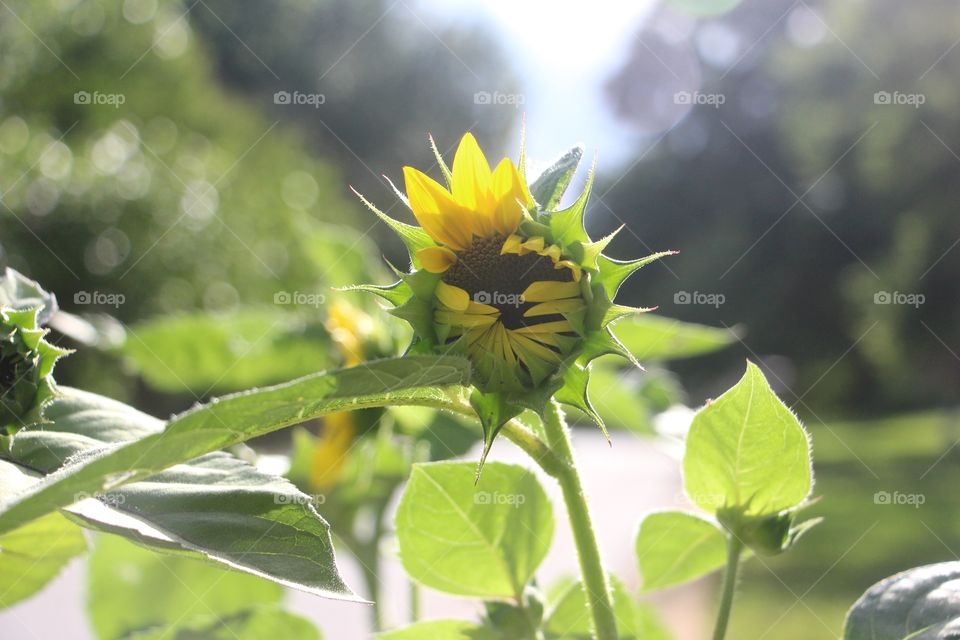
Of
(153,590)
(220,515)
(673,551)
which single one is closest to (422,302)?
(220,515)

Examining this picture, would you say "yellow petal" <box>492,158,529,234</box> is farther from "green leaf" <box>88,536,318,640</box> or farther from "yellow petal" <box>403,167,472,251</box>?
"green leaf" <box>88,536,318,640</box>

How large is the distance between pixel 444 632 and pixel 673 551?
14 centimetres

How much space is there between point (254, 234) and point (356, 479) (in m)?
6.99

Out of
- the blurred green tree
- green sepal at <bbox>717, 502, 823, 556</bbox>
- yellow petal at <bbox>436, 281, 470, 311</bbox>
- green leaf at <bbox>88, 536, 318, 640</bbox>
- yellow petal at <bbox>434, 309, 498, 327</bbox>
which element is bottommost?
green leaf at <bbox>88, 536, 318, 640</bbox>

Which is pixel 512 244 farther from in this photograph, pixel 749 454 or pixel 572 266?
pixel 749 454

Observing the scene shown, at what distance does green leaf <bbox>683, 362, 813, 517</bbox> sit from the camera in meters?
0.40

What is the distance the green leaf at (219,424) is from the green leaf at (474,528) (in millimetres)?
158

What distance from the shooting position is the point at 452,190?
0.42m

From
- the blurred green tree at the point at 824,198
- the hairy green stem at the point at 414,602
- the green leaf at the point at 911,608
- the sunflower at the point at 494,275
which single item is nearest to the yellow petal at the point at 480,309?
the sunflower at the point at 494,275

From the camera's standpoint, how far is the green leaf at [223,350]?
0.76m

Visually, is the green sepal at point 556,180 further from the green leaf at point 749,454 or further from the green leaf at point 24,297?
the green leaf at point 24,297

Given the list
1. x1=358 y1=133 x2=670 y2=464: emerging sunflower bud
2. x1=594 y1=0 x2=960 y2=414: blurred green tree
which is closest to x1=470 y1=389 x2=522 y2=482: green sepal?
x1=358 y1=133 x2=670 y2=464: emerging sunflower bud

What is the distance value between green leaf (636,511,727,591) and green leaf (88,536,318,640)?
11.1 inches

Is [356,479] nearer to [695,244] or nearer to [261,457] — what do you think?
[261,457]
